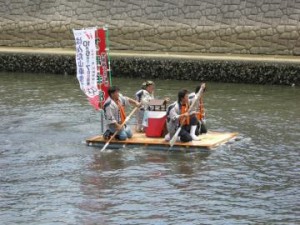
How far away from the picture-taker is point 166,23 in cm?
3225

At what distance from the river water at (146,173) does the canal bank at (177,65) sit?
4307mm

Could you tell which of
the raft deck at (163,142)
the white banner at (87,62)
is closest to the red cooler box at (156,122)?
the raft deck at (163,142)

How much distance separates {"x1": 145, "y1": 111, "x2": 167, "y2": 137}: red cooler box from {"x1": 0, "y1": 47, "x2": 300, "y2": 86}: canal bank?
33.9 feet

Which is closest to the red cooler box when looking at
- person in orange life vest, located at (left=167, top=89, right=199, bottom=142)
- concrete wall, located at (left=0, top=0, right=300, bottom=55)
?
person in orange life vest, located at (left=167, top=89, right=199, bottom=142)

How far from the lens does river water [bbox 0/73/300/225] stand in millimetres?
12570

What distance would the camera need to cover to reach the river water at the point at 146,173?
41.2ft

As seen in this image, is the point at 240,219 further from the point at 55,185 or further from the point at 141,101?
the point at 141,101

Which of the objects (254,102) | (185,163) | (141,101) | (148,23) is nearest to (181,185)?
(185,163)

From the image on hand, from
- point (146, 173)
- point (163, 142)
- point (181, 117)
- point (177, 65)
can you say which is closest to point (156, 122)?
point (163, 142)

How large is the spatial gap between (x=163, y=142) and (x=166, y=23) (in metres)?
16.2

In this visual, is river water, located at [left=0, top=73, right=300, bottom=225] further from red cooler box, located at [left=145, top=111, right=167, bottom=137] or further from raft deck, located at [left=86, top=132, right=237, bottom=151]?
red cooler box, located at [left=145, top=111, right=167, bottom=137]

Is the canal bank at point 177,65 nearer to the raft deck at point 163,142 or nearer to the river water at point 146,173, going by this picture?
the river water at point 146,173

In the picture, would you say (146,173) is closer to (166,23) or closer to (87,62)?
(87,62)

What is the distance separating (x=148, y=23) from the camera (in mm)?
32531
